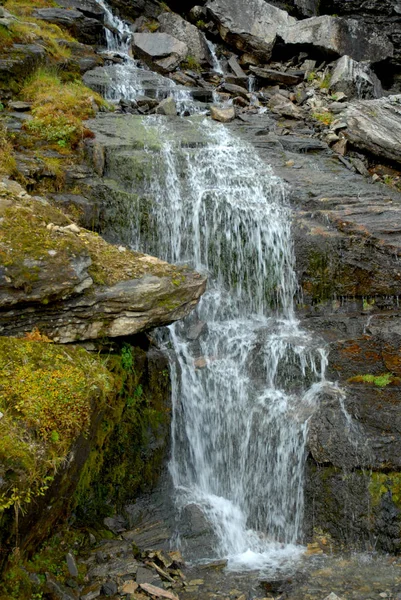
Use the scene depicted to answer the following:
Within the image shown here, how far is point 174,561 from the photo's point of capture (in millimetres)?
6535

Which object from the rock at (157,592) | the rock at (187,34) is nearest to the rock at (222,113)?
the rock at (187,34)

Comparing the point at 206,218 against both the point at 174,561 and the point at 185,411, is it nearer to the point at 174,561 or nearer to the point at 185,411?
the point at 185,411

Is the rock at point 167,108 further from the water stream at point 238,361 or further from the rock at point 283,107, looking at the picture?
the rock at point 283,107

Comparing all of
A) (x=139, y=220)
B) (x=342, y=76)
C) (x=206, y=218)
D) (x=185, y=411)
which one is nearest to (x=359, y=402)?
(x=185, y=411)

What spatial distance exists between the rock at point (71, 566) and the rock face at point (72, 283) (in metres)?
2.42

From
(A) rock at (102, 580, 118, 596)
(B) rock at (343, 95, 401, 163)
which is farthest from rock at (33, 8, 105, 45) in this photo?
(A) rock at (102, 580, 118, 596)

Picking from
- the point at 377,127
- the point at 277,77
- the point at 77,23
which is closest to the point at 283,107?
the point at 277,77

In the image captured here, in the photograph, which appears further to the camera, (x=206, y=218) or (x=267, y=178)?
(x=267, y=178)

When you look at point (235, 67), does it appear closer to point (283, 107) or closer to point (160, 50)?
point (160, 50)

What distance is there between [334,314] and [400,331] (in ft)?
4.04

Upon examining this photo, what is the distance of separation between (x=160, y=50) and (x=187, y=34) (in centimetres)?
205

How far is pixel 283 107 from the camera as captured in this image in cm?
1554

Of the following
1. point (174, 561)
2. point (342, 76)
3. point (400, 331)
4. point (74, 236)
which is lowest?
point (174, 561)

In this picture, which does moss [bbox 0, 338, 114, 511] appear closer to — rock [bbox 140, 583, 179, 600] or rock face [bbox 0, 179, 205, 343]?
rock face [bbox 0, 179, 205, 343]
